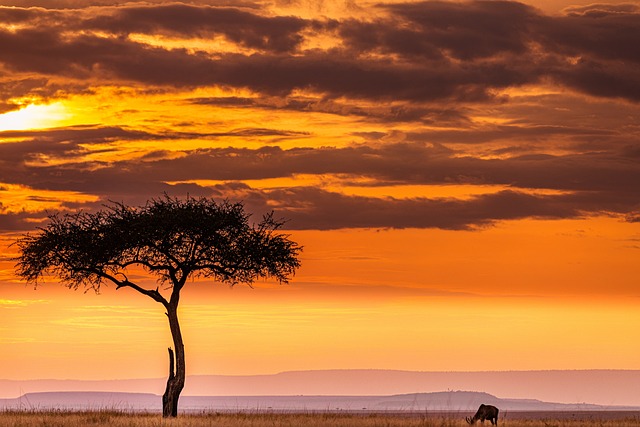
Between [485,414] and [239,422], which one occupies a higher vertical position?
[485,414]

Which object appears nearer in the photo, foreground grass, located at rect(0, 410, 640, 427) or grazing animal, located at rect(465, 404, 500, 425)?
foreground grass, located at rect(0, 410, 640, 427)

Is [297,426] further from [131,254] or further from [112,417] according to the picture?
[131,254]

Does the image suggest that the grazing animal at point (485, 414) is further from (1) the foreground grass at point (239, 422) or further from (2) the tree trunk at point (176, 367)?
(2) the tree trunk at point (176, 367)

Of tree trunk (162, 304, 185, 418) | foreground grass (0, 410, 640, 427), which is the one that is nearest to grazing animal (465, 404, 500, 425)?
foreground grass (0, 410, 640, 427)

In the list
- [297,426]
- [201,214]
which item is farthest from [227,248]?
[297,426]

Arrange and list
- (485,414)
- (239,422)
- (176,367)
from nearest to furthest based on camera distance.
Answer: (239,422) → (485,414) → (176,367)

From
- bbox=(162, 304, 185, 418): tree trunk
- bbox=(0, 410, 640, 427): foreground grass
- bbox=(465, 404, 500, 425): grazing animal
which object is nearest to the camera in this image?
bbox=(0, 410, 640, 427): foreground grass

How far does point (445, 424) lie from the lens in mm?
45750

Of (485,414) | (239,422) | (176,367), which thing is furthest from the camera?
(176,367)

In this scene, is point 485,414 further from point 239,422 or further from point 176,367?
point 176,367

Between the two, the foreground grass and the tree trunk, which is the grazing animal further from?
the tree trunk

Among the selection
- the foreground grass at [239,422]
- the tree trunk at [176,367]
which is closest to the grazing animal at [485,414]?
the foreground grass at [239,422]

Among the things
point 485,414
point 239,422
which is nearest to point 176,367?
point 239,422

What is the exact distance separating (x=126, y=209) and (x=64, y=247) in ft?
12.2
